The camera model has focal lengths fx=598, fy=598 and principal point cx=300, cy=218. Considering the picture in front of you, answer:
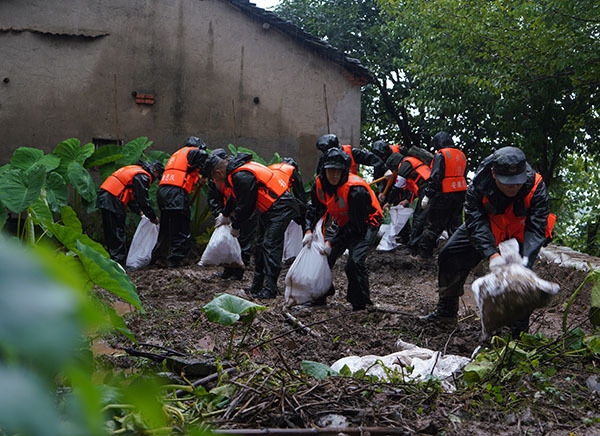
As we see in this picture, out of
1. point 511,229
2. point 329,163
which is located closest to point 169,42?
point 329,163

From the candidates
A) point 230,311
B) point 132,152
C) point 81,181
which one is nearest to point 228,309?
point 230,311

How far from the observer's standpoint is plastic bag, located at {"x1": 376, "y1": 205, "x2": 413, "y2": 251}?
10.5 meters

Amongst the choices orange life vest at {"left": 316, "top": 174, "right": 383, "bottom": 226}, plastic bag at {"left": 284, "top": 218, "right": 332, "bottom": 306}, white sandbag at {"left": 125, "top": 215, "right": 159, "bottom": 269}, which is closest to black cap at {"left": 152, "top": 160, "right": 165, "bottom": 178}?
white sandbag at {"left": 125, "top": 215, "right": 159, "bottom": 269}

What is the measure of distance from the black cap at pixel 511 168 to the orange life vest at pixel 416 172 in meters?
6.06

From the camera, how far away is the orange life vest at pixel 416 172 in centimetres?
1024

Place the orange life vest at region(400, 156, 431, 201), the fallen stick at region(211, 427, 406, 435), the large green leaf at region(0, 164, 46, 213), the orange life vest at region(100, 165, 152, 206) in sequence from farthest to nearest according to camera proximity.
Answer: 1. the orange life vest at region(400, 156, 431, 201)
2. the orange life vest at region(100, 165, 152, 206)
3. the large green leaf at region(0, 164, 46, 213)
4. the fallen stick at region(211, 427, 406, 435)

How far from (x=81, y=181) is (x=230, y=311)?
23.6 ft

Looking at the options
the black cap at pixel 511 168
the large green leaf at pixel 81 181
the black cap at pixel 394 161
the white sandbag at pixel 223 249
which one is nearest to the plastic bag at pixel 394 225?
the black cap at pixel 394 161

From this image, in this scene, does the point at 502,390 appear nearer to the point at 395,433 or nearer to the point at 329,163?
the point at 395,433

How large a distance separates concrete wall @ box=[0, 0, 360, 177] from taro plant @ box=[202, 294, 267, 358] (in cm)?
911

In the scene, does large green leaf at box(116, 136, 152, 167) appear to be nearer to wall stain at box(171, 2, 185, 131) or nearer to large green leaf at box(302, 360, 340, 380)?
wall stain at box(171, 2, 185, 131)

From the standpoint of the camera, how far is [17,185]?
6.61 m

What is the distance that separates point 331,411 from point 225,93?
10639 mm

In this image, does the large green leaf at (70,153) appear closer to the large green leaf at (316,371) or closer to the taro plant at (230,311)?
the taro plant at (230,311)
